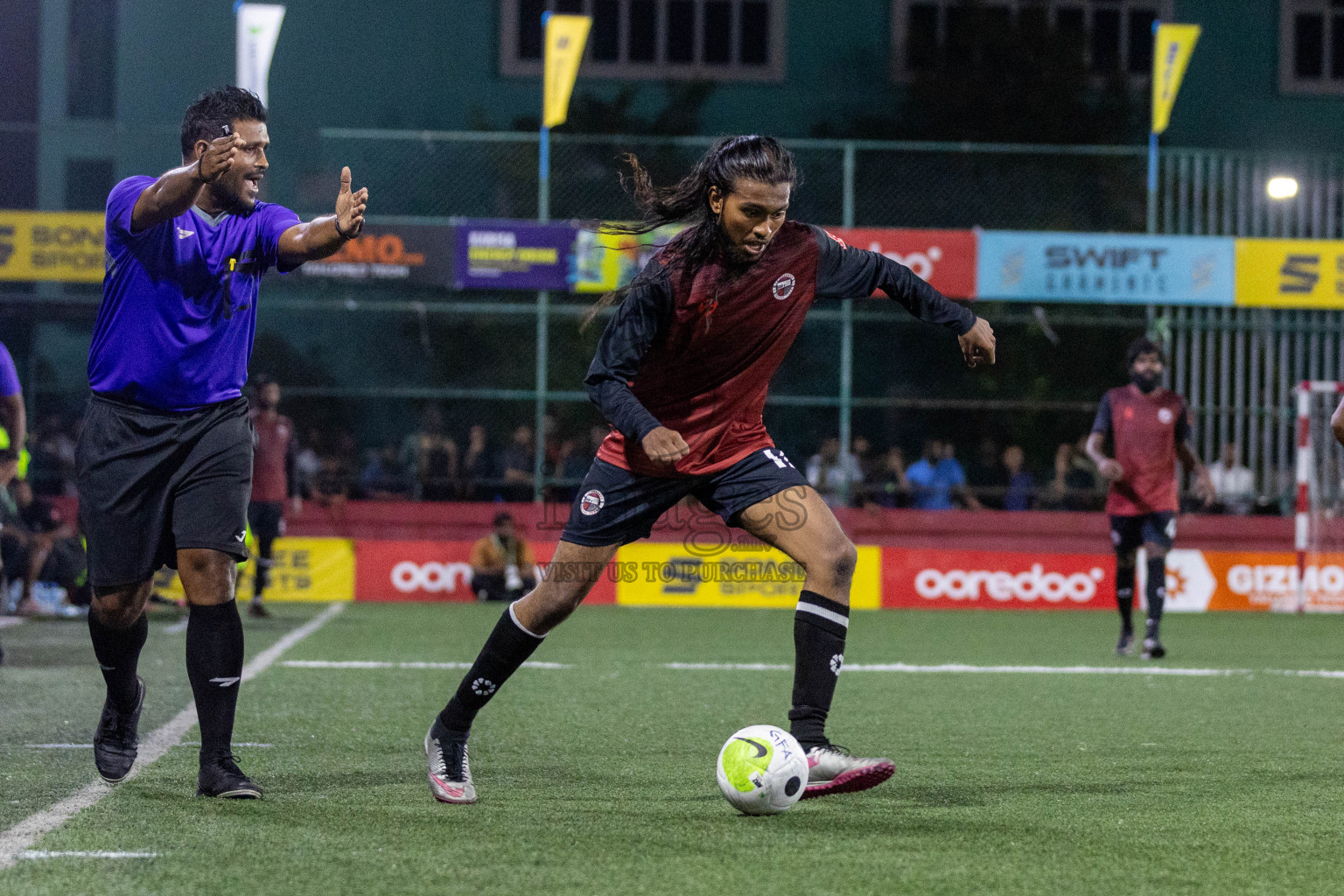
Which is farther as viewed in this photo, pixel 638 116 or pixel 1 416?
pixel 638 116

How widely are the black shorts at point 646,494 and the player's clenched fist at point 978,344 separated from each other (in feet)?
2.19

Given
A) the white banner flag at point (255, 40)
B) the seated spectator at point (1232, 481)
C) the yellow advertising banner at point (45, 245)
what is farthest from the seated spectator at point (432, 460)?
the seated spectator at point (1232, 481)

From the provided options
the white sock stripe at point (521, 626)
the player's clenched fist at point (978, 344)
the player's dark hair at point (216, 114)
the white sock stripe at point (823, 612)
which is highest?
the player's dark hair at point (216, 114)

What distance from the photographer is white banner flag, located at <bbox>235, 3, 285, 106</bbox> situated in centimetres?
1658

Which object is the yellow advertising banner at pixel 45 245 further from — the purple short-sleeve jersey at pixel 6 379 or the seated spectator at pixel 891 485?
the purple short-sleeve jersey at pixel 6 379

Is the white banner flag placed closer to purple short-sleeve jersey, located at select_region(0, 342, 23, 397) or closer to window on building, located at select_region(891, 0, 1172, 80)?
purple short-sleeve jersey, located at select_region(0, 342, 23, 397)

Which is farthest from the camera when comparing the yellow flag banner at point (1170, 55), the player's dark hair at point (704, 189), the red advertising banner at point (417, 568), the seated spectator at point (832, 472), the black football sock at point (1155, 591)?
the yellow flag banner at point (1170, 55)

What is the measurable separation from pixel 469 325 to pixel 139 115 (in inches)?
255

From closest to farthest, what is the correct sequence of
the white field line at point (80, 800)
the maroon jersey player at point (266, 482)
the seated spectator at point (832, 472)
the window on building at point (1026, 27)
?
the white field line at point (80, 800) → the maroon jersey player at point (266, 482) → the seated spectator at point (832, 472) → the window on building at point (1026, 27)

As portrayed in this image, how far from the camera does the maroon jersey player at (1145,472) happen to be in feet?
36.1

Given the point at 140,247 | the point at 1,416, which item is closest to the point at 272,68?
the point at 1,416

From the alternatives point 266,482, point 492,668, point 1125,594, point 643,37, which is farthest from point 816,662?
point 643,37

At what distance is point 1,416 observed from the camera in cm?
712

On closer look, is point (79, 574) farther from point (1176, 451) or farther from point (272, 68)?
point (272, 68)
